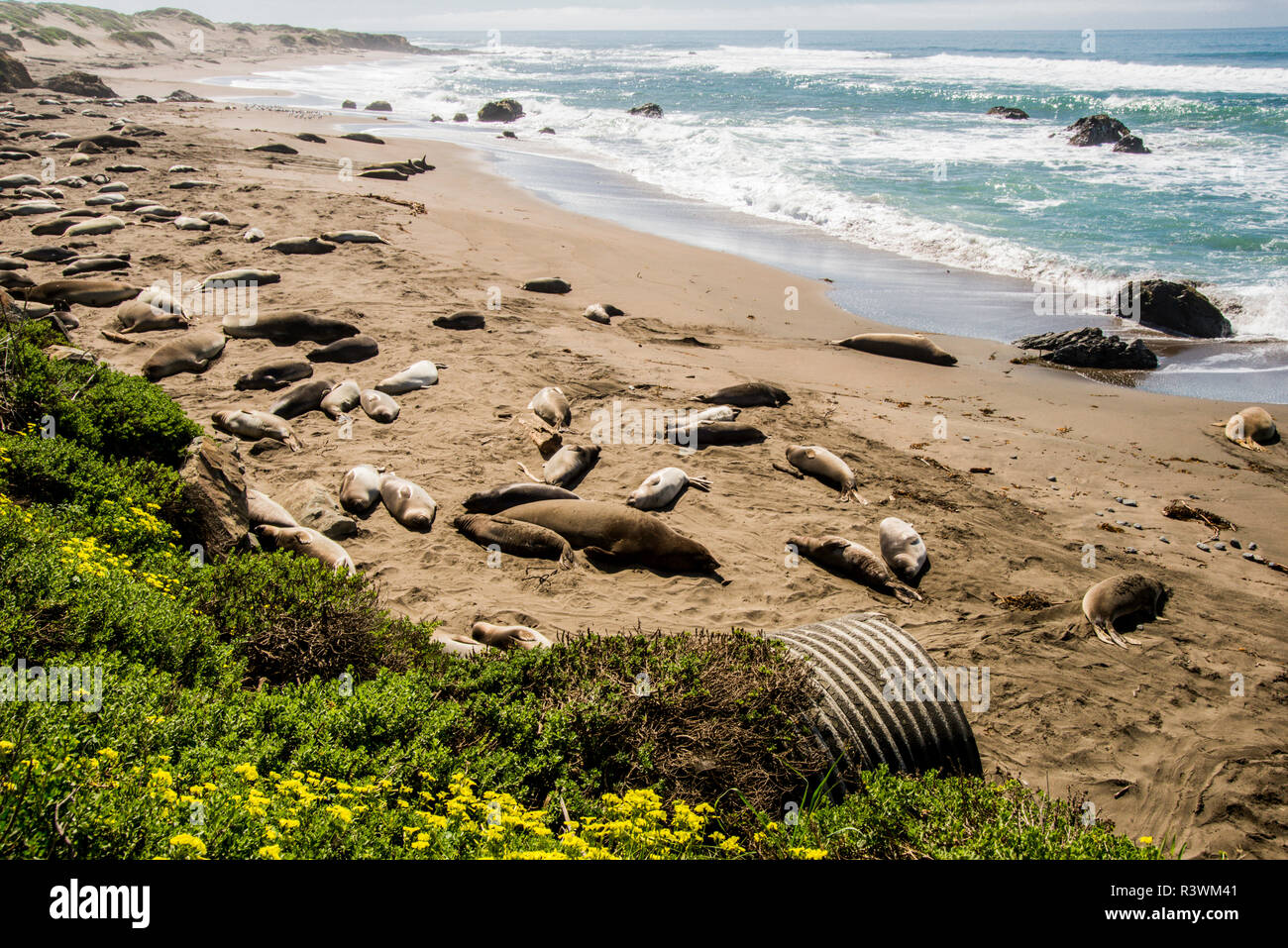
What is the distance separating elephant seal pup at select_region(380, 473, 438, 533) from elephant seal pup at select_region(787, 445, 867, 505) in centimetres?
346

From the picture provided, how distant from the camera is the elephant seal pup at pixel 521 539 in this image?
20.6ft

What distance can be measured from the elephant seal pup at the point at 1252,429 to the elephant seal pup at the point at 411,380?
8899mm

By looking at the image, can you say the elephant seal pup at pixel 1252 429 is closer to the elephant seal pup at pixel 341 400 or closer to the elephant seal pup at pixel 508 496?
the elephant seal pup at pixel 508 496

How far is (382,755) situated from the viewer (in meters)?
3.44

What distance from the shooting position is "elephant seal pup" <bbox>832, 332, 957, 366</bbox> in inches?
426

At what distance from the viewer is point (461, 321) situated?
1064 centimetres

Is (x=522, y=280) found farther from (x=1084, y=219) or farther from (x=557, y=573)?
(x=1084, y=219)

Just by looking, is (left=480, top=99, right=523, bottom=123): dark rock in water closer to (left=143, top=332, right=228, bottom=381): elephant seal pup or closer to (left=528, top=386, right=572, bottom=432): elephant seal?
(left=143, top=332, right=228, bottom=381): elephant seal pup

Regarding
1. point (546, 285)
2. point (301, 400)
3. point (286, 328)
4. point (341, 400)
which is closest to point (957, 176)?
point (546, 285)

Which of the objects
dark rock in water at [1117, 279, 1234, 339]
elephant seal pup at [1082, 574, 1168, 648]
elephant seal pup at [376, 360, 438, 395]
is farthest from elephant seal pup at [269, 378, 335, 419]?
dark rock in water at [1117, 279, 1234, 339]
